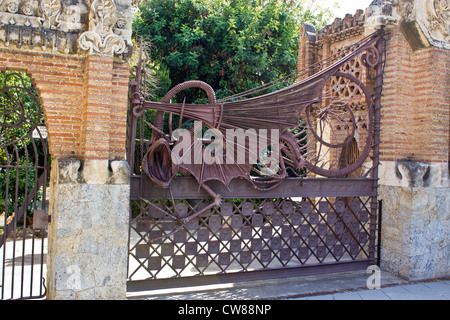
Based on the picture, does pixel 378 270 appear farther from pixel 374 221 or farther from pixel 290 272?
pixel 290 272

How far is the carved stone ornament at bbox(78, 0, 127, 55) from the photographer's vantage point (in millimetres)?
4586

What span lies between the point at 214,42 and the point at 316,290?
8.95 metres

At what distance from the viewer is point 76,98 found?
4715mm

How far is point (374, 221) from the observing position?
6684 mm

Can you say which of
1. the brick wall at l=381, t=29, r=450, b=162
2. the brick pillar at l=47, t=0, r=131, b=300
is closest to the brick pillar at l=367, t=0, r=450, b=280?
the brick wall at l=381, t=29, r=450, b=162

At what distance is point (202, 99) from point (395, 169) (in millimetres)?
6875

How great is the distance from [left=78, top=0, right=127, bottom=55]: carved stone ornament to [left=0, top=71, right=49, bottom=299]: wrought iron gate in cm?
89

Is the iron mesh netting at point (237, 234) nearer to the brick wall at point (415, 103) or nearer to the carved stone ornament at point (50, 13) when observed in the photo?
the brick wall at point (415, 103)

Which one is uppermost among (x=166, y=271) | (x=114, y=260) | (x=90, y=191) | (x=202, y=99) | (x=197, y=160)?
(x=202, y=99)

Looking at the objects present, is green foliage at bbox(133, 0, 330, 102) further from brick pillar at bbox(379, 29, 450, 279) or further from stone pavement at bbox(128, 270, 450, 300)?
stone pavement at bbox(128, 270, 450, 300)

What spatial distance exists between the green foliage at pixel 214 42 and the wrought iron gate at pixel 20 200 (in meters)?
4.39

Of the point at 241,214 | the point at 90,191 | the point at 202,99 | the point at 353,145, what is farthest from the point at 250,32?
the point at 90,191

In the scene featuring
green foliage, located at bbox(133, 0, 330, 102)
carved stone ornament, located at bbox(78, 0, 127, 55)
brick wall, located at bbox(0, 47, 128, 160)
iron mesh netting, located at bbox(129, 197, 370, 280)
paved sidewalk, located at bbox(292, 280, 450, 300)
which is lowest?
paved sidewalk, located at bbox(292, 280, 450, 300)

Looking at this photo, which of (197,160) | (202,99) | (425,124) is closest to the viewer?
(197,160)
